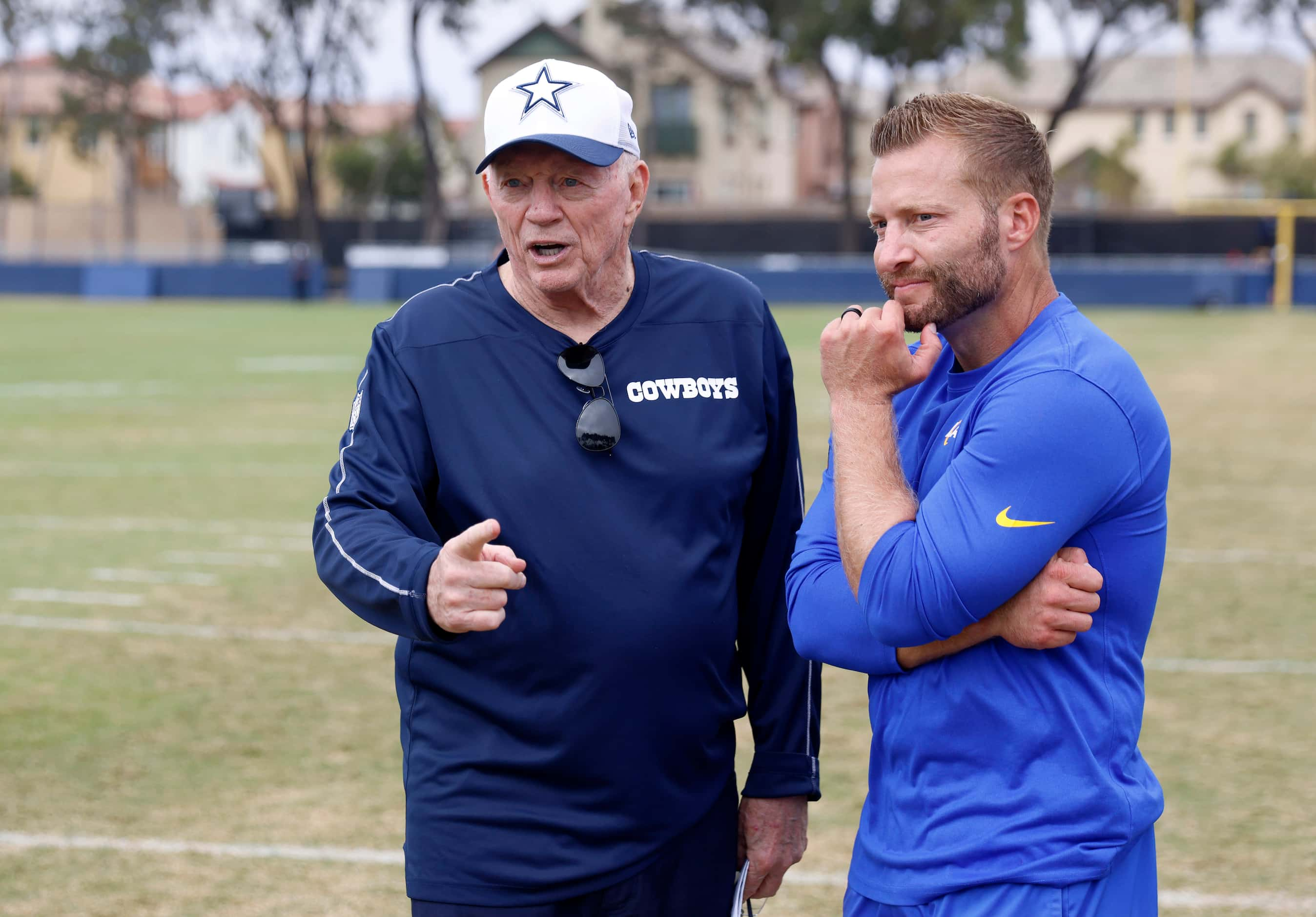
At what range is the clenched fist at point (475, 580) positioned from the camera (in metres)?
2.34

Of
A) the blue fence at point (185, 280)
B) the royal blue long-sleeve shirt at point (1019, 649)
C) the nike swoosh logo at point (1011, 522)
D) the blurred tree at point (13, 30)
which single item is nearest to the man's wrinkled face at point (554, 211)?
the royal blue long-sleeve shirt at point (1019, 649)

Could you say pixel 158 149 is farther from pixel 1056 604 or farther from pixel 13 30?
pixel 1056 604

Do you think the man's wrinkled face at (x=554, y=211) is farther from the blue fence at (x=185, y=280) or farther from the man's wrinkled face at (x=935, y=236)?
the blue fence at (x=185, y=280)

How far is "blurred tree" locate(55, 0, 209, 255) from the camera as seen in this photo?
2282 inches

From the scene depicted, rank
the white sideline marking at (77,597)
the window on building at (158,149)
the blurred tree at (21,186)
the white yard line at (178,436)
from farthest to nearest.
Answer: the window on building at (158,149), the blurred tree at (21,186), the white yard line at (178,436), the white sideline marking at (77,597)

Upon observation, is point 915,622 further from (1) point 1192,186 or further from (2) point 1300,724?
(1) point 1192,186

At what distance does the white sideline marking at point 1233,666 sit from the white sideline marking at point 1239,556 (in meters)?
2.21

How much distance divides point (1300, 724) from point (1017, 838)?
4571 mm

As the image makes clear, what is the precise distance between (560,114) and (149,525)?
8.54 metres

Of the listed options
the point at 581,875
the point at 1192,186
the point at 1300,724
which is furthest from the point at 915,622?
the point at 1192,186

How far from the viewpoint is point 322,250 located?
5816cm

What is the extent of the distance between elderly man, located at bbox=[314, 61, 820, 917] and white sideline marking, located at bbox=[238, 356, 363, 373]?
18.9 m

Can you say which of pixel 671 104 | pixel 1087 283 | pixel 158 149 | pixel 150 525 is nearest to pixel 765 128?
pixel 671 104

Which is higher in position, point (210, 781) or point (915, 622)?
point (915, 622)
